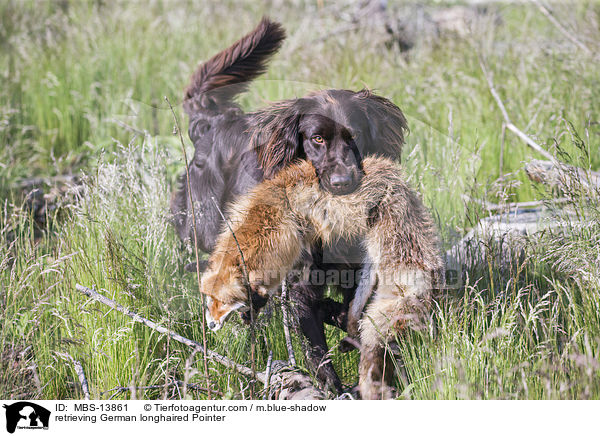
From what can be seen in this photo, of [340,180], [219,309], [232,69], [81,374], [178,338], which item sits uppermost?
[232,69]

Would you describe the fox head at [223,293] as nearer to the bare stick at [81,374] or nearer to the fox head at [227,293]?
the fox head at [227,293]

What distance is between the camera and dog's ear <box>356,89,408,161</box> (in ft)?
6.86

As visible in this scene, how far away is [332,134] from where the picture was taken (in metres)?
2.00

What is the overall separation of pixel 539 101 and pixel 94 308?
345 cm

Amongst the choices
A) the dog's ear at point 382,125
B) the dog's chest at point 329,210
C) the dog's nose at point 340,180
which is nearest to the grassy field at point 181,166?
the dog's ear at point 382,125

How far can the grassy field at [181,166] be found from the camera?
2082 mm

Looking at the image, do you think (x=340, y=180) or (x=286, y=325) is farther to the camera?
(x=286, y=325)

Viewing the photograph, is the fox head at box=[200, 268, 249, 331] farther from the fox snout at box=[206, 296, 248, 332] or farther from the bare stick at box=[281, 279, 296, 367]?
the bare stick at box=[281, 279, 296, 367]

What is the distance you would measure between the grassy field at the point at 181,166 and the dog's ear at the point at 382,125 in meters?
0.26
